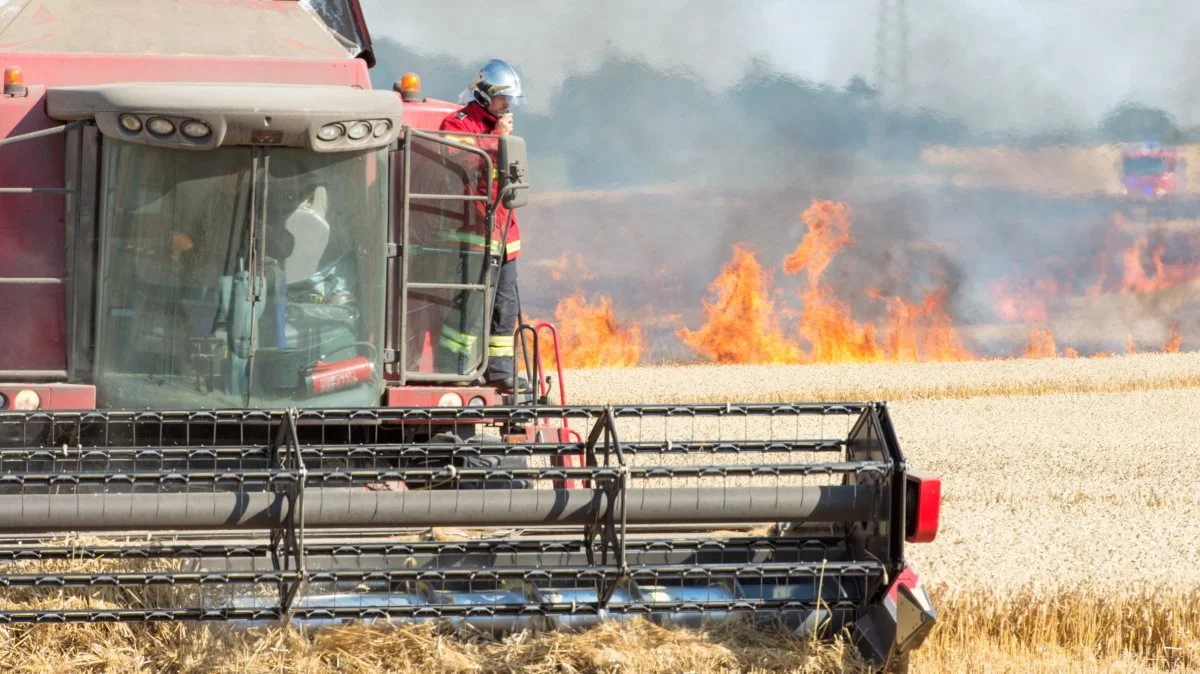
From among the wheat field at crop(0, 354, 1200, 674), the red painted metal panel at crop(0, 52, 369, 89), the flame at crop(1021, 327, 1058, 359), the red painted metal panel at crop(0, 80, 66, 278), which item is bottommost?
the wheat field at crop(0, 354, 1200, 674)

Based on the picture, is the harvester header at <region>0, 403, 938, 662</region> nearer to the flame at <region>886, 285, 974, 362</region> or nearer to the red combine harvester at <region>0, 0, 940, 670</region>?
the red combine harvester at <region>0, 0, 940, 670</region>

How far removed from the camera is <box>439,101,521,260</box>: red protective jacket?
19.3 feet

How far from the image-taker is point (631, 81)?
19.8 metres

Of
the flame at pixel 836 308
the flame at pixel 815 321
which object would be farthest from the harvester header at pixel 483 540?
the flame at pixel 815 321

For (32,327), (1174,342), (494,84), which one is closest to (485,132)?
(494,84)

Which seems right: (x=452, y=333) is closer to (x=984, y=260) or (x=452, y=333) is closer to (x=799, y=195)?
(x=799, y=195)

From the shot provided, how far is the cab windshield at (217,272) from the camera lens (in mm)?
5457

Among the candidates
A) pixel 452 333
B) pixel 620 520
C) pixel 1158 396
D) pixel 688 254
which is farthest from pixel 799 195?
pixel 620 520

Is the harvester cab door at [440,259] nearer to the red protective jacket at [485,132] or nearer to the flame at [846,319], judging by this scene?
the red protective jacket at [485,132]

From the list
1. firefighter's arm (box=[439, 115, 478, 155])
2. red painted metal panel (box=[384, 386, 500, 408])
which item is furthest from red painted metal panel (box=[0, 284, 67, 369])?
firefighter's arm (box=[439, 115, 478, 155])

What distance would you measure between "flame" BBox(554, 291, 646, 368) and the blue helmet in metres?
12.2

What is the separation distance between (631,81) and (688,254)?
95.6 inches

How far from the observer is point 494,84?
21.6 ft

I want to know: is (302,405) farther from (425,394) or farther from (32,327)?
(32,327)
